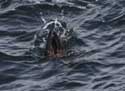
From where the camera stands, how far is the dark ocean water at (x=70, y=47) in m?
9.70

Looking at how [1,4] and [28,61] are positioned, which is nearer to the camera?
[28,61]

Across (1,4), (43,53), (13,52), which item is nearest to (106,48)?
(43,53)

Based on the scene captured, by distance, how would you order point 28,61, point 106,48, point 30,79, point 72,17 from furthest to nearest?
point 72,17
point 106,48
point 28,61
point 30,79

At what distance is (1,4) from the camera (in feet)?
47.0

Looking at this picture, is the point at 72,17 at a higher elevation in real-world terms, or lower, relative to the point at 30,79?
higher

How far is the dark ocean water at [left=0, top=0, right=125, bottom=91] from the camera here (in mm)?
9700

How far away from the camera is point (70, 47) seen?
37.3ft

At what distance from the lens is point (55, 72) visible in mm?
10211

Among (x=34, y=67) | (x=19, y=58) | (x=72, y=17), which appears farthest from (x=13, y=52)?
(x=72, y=17)

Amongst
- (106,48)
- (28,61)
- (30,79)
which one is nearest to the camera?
(30,79)

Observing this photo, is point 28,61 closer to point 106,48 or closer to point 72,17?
point 106,48

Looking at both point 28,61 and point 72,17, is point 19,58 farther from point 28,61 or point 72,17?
point 72,17

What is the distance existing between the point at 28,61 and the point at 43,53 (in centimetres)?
50

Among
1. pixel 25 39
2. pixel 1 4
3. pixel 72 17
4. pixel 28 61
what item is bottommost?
pixel 28 61
